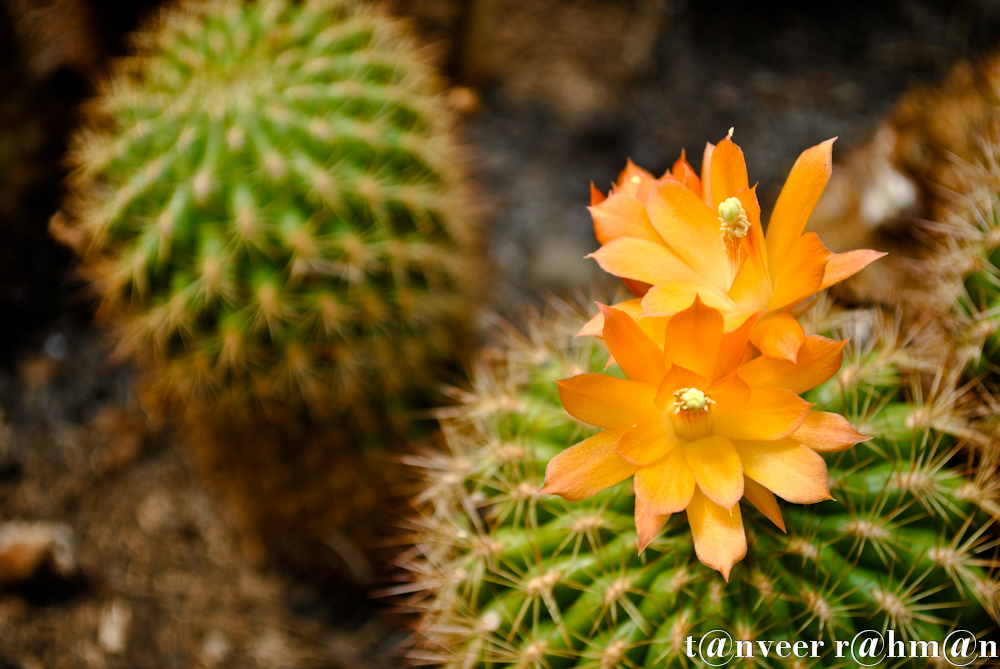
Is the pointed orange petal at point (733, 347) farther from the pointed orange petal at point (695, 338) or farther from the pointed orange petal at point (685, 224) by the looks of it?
the pointed orange petal at point (685, 224)

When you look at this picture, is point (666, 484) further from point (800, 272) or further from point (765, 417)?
point (800, 272)

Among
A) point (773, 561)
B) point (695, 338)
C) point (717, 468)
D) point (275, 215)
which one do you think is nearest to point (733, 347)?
point (695, 338)

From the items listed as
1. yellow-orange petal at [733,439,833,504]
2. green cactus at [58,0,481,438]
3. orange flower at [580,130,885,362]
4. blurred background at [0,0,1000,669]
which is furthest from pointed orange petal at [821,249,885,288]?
green cactus at [58,0,481,438]

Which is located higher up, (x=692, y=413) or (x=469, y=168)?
(x=692, y=413)

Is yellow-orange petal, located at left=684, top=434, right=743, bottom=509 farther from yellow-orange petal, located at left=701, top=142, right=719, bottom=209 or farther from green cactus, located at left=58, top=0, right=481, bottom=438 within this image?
green cactus, located at left=58, top=0, right=481, bottom=438

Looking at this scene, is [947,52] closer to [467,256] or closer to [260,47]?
[467,256]
